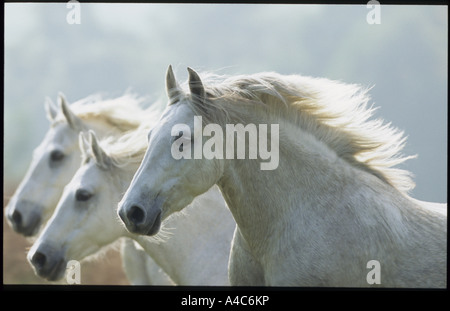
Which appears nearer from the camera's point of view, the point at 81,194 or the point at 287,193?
the point at 287,193

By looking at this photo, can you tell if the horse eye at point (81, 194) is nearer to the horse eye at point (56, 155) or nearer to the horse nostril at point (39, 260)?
the horse nostril at point (39, 260)

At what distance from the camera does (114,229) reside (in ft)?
14.0

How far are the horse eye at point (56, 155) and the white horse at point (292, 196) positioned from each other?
2.48 m

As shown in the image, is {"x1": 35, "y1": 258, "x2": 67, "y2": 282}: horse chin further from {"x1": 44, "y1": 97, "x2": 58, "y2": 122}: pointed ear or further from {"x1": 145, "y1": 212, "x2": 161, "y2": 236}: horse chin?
{"x1": 44, "y1": 97, "x2": 58, "y2": 122}: pointed ear

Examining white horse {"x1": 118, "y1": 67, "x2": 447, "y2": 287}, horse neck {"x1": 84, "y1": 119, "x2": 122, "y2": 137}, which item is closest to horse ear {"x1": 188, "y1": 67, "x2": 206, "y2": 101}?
white horse {"x1": 118, "y1": 67, "x2": 447, "y2": 287}

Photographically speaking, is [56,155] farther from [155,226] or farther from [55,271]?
[155,226]

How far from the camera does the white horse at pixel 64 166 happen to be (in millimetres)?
5191

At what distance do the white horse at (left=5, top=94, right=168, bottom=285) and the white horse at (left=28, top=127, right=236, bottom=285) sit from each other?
2.14 ft

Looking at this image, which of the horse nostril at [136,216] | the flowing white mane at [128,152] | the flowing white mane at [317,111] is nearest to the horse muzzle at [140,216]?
the horse nostril at [136,216]

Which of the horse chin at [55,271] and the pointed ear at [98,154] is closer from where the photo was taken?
the horse chin at [55,271]

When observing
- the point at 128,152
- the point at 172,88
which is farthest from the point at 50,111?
the point at 172,88

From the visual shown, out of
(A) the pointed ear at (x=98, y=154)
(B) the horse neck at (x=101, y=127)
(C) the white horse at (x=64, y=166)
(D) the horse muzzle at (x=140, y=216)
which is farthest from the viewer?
(B) the horse neck at (x=101, y=127)

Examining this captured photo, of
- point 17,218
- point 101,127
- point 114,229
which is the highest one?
point 101,127

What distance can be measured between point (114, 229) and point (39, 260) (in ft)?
1.68
